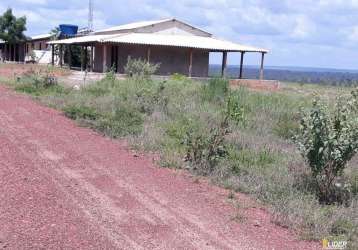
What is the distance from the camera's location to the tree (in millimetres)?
57312

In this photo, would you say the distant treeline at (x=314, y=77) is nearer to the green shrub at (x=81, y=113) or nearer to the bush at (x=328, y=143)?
the bush at (x=328, y=143)

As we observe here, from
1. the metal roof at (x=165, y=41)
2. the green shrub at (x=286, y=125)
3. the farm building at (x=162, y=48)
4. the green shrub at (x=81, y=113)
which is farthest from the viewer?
the farm building at (x=162, y=48)

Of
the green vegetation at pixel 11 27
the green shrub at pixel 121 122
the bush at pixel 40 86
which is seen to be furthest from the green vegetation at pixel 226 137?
the green vegetation at pixel 11 27

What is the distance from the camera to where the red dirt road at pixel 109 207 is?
478 cm

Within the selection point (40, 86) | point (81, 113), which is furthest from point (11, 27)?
point (81, 113)

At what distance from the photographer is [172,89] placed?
55.9 ft

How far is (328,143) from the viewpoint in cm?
673

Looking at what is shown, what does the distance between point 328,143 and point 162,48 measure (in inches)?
1220

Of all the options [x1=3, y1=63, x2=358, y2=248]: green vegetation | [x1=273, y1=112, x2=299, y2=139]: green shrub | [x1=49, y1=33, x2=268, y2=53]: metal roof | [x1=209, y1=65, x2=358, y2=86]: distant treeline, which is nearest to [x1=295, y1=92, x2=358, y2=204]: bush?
[x1=3, y1=63, x2=358, y2=248]: green vegetation

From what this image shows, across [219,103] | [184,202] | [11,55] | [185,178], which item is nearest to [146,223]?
[184,202]

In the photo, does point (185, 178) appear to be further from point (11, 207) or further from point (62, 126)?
point (62, 126)

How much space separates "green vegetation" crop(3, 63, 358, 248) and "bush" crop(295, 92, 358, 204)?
221 mm

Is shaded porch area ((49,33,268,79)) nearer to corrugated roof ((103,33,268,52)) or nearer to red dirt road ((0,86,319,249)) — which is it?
corrugated roof ((103,33,268,52))

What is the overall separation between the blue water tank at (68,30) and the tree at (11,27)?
8.39 meters
